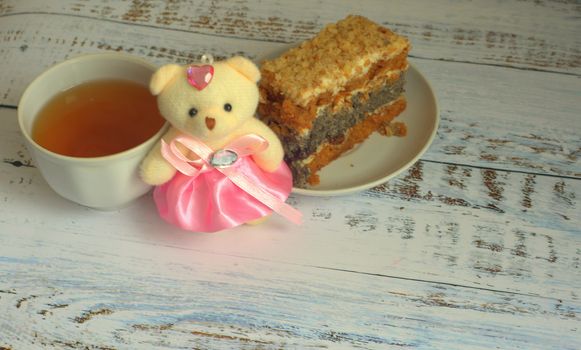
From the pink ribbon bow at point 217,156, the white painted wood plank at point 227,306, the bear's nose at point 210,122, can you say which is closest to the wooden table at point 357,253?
the white painted wood plank at point 227,306

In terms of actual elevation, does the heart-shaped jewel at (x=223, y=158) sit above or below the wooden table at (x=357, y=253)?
above

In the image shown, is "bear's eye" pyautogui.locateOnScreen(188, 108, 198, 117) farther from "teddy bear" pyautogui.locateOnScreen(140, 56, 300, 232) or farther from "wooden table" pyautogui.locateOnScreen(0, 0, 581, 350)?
"wooden table" pyautogui.locateOnScreen(0, 0, 581, 350)

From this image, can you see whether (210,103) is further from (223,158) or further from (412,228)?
(412,228)

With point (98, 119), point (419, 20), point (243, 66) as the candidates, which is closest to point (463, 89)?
point (419, 20)

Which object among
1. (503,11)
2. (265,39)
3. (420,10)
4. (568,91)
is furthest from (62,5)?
(568,91)

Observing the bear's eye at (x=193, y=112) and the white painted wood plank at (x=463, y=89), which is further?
the white painted wood plank at (x=463, y=89)

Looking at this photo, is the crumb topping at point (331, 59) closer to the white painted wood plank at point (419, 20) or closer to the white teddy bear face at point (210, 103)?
the white teddy bear face at point (210, 103)
